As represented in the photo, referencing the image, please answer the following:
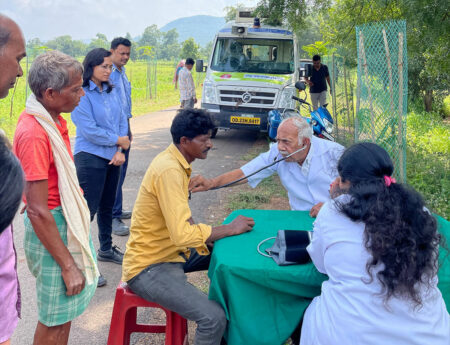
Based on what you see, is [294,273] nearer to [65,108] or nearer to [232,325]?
[232,325]

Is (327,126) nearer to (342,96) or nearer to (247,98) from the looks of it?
(247,98)

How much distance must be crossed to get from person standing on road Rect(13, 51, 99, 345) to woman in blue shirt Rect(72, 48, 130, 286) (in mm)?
1533

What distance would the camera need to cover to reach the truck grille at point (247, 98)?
9438 mm

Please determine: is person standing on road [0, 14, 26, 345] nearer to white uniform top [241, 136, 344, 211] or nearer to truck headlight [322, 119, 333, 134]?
white uniform top [241, 136, 344, 211]

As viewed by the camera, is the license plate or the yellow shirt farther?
the license plate

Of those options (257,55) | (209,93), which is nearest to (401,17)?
(257,55)

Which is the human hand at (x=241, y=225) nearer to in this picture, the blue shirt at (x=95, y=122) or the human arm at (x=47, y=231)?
the human arm at (x=47, y=231)

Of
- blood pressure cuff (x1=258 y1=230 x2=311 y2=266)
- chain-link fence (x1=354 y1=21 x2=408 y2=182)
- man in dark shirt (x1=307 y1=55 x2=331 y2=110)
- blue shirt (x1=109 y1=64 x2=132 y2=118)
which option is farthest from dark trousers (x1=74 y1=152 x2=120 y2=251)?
man in dark shirt (x1=307 y1=55 x2=331 y2=110)

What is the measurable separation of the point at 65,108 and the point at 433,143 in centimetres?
902

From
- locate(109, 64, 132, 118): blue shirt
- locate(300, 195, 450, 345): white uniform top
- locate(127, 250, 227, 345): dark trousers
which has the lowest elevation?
locate(127, 250, 227, 345): dark trousers

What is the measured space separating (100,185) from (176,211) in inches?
61.9

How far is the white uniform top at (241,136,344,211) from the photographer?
11.0 ft

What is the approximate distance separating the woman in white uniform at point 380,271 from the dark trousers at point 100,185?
2.30 meters

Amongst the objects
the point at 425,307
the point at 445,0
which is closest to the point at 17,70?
the point at 425,307
